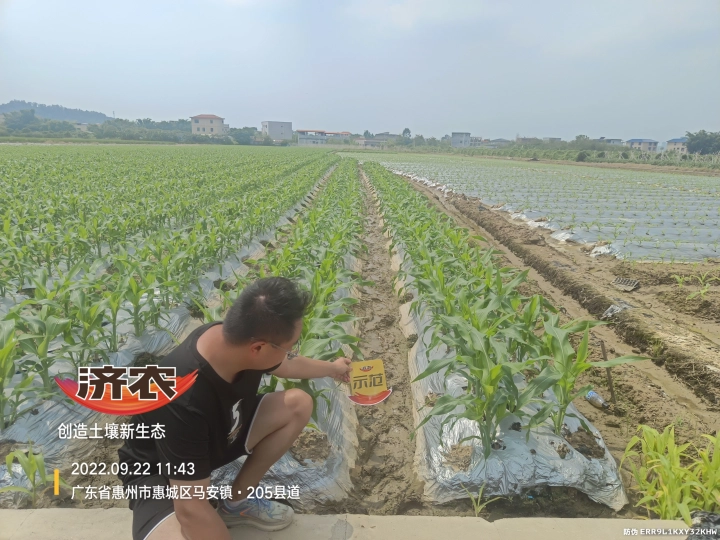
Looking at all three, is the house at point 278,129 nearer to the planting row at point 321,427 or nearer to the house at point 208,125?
the house at point 208,125

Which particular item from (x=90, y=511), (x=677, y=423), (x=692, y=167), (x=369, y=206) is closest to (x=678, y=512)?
(x=677, y=423)

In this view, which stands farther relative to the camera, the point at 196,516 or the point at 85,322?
the point at 85,322

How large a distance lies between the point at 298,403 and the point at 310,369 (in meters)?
0.19

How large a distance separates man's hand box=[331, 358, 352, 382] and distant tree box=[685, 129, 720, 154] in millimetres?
65166

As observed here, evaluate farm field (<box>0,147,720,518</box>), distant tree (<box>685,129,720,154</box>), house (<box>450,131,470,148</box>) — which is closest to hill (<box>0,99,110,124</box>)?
house (<box>450,131,470,148</box>)

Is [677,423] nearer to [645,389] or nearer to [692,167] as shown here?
[645,389]

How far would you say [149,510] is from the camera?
1694mm

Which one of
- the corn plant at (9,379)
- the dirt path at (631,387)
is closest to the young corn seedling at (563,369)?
the dirt path at (631,387)

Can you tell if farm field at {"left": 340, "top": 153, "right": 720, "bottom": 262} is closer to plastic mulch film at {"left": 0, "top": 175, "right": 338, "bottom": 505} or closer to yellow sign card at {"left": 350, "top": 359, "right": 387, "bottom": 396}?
yellow sign card at {"left": 350, "top": 359, "right": 387, "bottom": 396}

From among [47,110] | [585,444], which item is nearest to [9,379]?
[585,444]

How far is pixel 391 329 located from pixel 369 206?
8.31 m

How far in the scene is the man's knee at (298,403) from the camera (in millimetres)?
2002

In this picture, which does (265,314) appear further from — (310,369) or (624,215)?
(624,215)

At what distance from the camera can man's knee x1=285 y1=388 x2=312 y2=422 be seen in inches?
78.8
